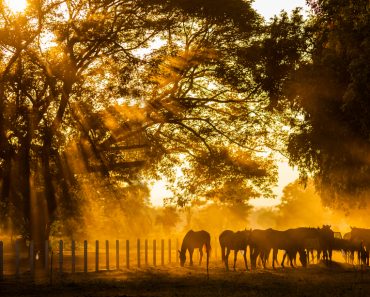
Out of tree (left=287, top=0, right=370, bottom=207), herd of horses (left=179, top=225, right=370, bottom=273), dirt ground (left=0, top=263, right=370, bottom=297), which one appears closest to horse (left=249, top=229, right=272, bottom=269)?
herd of horses (left=179, top=225, right=370, bottom=273)

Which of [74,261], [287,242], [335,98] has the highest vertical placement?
[335,98]

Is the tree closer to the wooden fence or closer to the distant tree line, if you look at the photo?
the distant tree line

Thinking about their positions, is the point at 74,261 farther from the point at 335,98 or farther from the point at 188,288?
the point at 335,98

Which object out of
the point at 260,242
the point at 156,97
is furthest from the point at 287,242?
the point at 156,97

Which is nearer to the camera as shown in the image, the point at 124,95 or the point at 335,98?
the point at 335,98

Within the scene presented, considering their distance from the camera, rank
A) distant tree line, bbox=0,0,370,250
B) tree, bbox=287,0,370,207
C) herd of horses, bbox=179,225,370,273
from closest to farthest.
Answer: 1. tree, bbox=287,0,370,207
2. distant tree line, bbox=0,0,370,250
3. herd of horses, bbox=179,225,370,273

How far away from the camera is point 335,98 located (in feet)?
75.6

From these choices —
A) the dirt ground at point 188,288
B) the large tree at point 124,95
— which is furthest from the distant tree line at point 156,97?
the dirt ground at point 188,288

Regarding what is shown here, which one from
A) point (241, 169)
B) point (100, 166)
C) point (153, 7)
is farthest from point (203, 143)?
point (153, 7)

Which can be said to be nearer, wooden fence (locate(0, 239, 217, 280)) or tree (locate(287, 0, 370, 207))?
tree (locate(287, 0, 370, 207))

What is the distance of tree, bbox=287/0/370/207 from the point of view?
21.0 meters

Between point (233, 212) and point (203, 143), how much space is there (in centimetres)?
7052

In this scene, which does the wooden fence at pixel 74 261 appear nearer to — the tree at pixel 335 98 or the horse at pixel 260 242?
the horse at pixel 260 242

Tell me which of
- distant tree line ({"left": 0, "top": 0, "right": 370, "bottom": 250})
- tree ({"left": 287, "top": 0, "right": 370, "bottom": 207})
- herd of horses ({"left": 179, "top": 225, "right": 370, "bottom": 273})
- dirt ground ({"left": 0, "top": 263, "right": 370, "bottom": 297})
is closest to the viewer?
dirt ground ({"left": 0, "top": 263, "right": 370, "bottom": 297})
